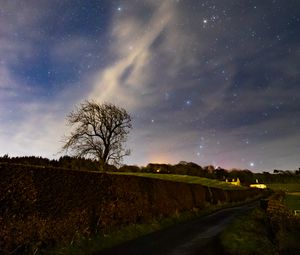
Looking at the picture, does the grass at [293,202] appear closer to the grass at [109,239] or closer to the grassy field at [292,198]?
the grassy field at [292,198]

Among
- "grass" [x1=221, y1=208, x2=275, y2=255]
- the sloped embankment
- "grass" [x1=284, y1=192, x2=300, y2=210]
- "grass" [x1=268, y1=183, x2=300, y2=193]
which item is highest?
"grass" [x1=268, y1=183, x2=300, y2=193]

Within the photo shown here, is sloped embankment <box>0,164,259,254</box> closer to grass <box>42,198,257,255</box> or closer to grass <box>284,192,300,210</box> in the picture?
grass <box>42,198,257,255</box>

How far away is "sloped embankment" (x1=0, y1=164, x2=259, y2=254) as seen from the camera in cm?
1220

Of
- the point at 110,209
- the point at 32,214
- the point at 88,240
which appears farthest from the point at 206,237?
the point at 32,214

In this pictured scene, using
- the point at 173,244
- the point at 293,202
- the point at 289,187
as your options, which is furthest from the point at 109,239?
the point at 289,187

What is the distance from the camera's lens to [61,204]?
49.1 ft

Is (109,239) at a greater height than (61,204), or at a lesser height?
lesser

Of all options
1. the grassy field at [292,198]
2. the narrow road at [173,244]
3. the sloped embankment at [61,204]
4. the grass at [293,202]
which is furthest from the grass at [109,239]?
the grassy field at [292,198]

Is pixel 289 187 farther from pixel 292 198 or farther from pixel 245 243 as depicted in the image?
pixel 245 243

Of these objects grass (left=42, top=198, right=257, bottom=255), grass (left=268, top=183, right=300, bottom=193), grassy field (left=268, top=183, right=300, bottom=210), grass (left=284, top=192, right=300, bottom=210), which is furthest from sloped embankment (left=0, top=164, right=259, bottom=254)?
grass (left=268, top=183, right=300, bottom=193)

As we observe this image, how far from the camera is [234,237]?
18.6 meters

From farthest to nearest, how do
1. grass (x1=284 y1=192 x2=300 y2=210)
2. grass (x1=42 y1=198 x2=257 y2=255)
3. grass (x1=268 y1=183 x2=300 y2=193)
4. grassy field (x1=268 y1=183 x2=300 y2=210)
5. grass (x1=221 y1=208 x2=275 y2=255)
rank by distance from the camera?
grass (x1=268 y1=183 x2=300 y2=193) → grassy field (x1=268 y1=183 x2=300 y2=210) → grass (x1=284 y1=192 x2=300 y2=210) → grass (x1=221 y1=208 x2=275 y2=255) → grass (x1=42 y1=198 x2=257 y2=255)

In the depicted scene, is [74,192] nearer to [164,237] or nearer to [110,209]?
[110,209]

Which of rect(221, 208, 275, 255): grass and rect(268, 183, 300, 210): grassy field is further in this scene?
rect(268, 183, 300, 210): grassy field
